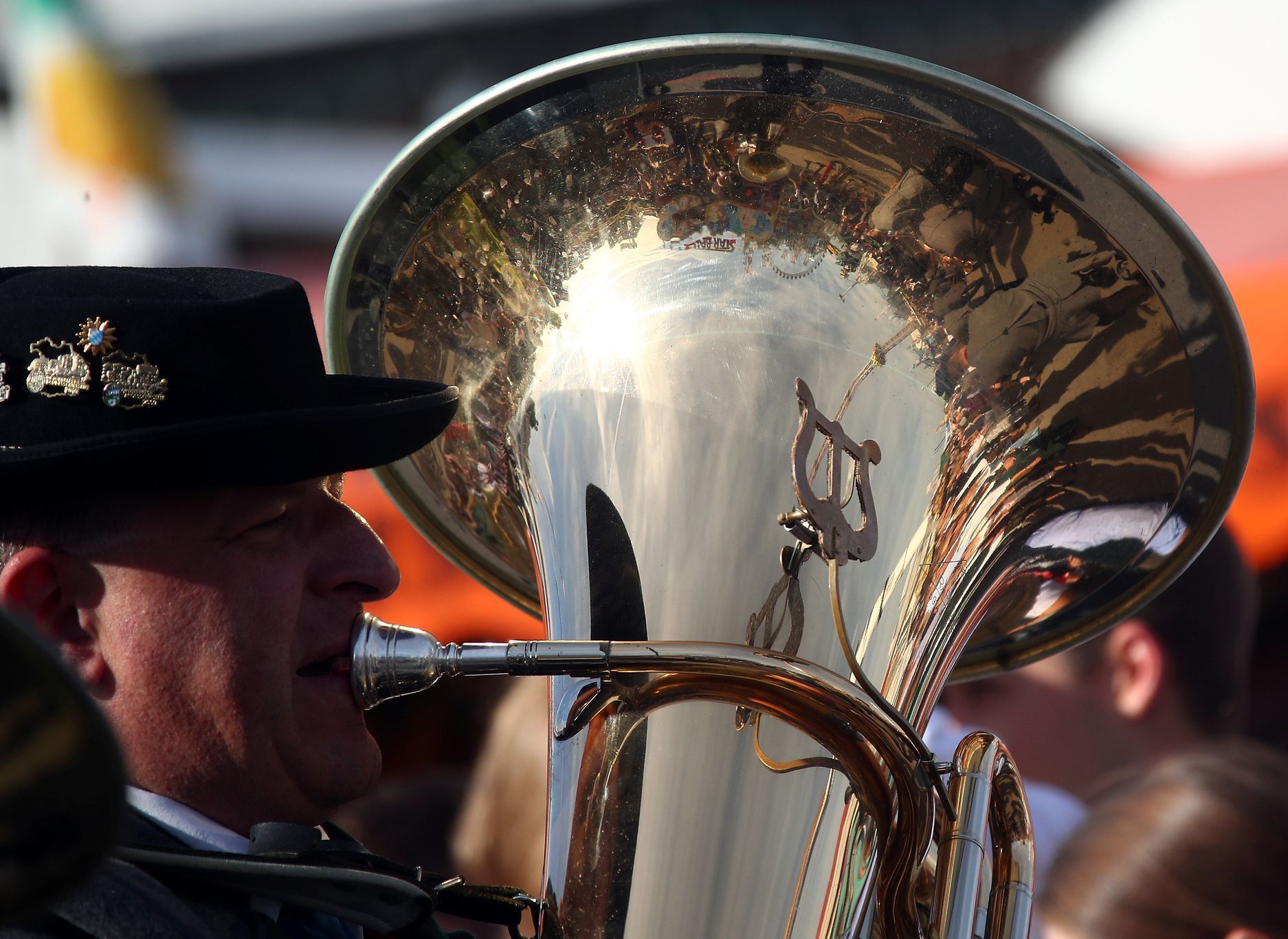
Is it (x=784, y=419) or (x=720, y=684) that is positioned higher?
(x=784, y=419)

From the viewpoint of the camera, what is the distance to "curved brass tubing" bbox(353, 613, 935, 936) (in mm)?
1675

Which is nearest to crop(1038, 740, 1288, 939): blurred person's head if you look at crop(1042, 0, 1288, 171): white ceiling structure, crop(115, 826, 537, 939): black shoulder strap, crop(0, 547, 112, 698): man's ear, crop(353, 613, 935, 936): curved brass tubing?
crop(353, 613, 935, 936): curved brass tubing

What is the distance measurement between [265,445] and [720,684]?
0.61 m

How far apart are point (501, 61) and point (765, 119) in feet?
33.7

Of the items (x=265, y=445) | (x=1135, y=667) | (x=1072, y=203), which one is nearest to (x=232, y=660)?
(x=265, y=445)

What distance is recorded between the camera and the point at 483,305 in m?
2.04

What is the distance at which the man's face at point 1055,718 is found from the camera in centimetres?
381

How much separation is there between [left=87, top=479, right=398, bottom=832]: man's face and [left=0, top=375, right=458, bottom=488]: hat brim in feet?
0.19

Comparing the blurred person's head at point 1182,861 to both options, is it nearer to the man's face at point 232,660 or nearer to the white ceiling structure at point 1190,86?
the man's face at point 232,660

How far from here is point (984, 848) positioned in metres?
1.85

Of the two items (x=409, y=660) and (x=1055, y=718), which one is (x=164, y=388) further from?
(x=1055, y=718)

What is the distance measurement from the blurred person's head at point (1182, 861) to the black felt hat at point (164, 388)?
1918mm

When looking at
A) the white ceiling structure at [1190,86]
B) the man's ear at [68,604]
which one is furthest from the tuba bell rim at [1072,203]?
the white ceiling structure at [1190,86]

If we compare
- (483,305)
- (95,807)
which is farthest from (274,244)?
(95,807)
